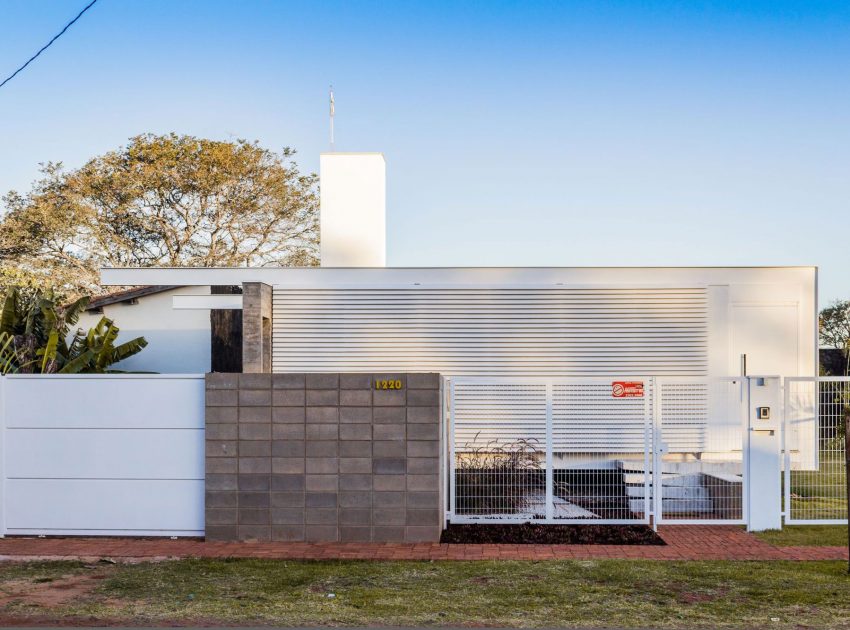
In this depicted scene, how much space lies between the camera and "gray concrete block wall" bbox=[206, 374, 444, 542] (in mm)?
9492

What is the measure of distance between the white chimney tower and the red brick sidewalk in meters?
9.35

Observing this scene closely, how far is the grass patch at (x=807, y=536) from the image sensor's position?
938 centimetres

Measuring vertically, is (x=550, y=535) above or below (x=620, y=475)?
below

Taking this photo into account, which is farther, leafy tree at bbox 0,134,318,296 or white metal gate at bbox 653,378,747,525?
leafy tree at bbox 0,134,318,296

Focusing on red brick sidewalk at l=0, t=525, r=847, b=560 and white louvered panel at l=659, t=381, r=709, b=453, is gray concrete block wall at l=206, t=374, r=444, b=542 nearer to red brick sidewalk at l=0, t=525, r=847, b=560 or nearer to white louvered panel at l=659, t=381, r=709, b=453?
red brick sidewalk at l=0, t=525, r=847, b=560

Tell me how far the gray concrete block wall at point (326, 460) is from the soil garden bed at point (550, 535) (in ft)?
1.56

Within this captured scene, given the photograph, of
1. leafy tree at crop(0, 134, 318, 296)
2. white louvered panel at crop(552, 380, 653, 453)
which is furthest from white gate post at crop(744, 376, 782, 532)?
leafy tree at crop(0, 134, 318, 296)

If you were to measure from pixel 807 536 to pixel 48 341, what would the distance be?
40.8 ft

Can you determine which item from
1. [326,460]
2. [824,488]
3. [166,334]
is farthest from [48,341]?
[824,488]

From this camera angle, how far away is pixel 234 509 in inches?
376

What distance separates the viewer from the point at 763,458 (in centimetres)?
1002

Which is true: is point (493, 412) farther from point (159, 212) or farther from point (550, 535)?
point (159, 212)

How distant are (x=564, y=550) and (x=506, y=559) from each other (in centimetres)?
77

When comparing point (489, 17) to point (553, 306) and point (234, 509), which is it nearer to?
point (553, 306)
